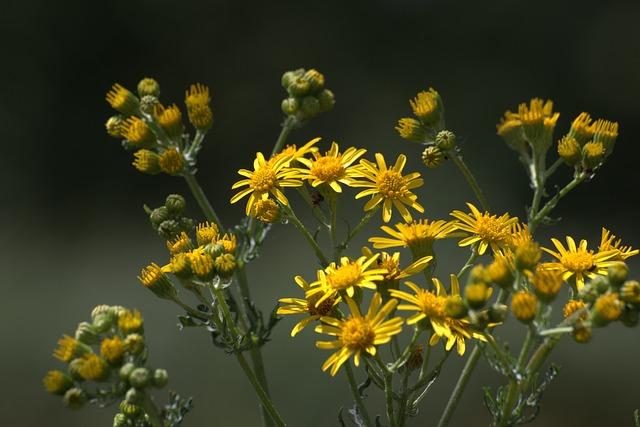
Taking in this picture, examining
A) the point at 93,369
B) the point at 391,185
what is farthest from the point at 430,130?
the point at 93,369

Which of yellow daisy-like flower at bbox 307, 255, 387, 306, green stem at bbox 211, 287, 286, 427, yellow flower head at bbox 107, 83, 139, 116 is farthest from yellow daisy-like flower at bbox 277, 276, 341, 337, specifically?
A: yellow flower head at bbox 107, 83, 139, 116

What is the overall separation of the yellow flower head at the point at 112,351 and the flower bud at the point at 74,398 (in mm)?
96

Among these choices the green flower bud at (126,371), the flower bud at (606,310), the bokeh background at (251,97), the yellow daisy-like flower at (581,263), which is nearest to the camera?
the flower bud at (606,310)

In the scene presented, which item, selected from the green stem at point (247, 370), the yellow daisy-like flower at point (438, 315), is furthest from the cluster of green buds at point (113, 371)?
the yellow daisy-like flower at point (438, 315)

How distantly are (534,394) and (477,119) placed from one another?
23.1 ft

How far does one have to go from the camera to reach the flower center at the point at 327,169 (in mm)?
2236

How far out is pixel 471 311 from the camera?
5.79ft

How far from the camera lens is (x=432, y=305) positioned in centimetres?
190

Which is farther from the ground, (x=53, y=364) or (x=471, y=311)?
(x=53, y=364)

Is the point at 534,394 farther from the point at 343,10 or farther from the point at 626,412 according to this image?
the point at 343,10

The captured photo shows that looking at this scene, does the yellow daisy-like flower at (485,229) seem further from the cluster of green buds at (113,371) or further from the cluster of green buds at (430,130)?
the cluster of green buds at (113,371)

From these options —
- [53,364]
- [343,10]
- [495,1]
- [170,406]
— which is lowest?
[170,406]

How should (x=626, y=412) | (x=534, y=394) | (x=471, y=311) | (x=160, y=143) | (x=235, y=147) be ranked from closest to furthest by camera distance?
(x=471, y=311), (x=534, y=394), (x=160, y=143), (x=626, y=412), (x=235, y=147)

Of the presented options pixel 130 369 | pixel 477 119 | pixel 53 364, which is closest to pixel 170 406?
pixel 130 369
